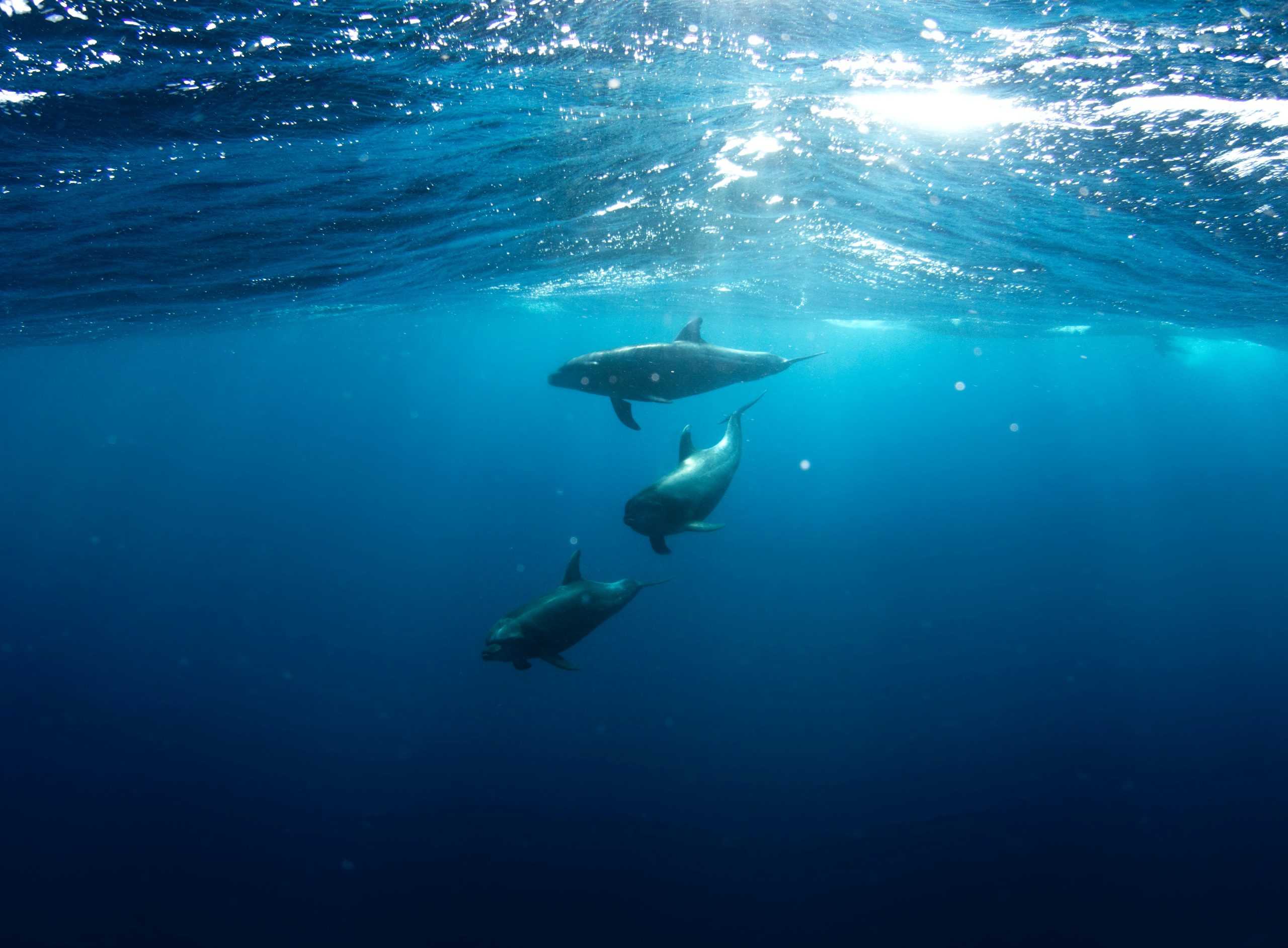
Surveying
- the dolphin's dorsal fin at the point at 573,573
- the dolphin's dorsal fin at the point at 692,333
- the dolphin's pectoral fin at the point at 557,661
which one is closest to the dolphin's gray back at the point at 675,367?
the dolphin's dorsal fin at the point at 692,333

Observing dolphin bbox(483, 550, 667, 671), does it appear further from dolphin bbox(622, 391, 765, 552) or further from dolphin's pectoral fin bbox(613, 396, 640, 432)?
dolphin's pectoral fin bbox(613, 396, 640, 432)

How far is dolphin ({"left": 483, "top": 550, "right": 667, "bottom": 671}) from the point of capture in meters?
6.35

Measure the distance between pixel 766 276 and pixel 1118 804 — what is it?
64.6 feet

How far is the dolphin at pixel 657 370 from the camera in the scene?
21.4 feet

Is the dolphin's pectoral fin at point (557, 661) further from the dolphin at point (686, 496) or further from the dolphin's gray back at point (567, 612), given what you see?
the dolphin at point (686, 496)

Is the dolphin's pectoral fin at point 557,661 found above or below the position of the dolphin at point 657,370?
below

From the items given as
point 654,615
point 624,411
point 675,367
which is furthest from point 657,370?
point 654,615

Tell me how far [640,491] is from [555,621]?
1.75 m

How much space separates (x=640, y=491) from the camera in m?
6.38

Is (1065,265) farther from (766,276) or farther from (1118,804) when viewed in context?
(1118,804)

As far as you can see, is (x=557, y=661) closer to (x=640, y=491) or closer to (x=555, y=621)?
(x=555, y=621)

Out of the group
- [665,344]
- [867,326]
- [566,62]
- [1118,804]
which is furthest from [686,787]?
[867,326]

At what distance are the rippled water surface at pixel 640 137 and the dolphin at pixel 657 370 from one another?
3.67 metres

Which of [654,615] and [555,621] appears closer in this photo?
[555,621]
